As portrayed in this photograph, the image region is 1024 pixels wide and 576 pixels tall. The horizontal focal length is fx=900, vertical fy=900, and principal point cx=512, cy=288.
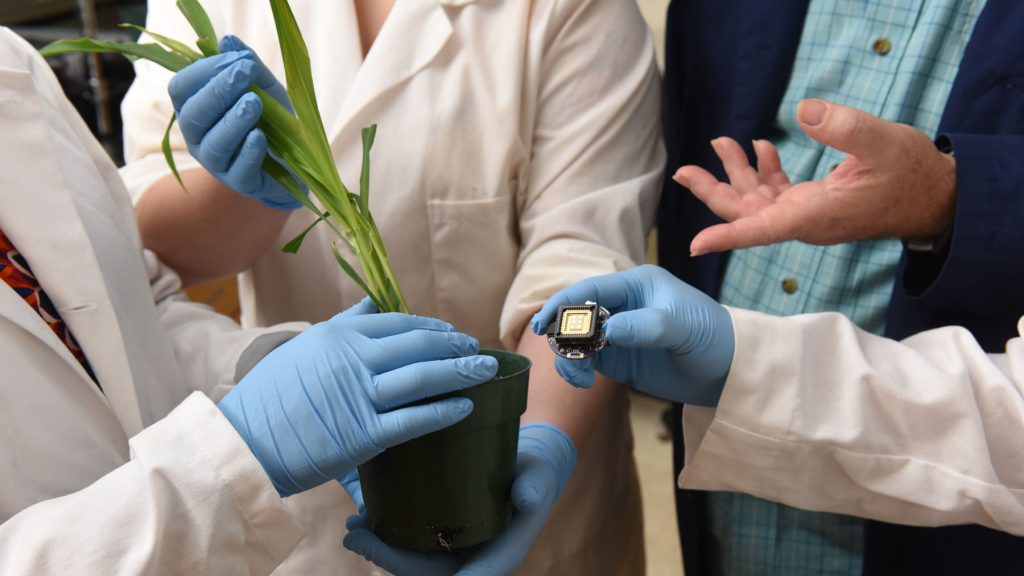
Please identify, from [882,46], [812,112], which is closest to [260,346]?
[812,112]

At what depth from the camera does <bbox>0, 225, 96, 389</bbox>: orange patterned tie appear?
85 cm

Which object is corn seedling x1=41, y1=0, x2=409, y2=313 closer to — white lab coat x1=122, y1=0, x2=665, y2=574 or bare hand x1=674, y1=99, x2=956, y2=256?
white lab coat x1=122, y1=0, x2=665, y2=574

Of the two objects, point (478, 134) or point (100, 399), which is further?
point (478, 134)

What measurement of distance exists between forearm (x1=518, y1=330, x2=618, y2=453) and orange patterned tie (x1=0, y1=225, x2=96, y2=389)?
1.63ft

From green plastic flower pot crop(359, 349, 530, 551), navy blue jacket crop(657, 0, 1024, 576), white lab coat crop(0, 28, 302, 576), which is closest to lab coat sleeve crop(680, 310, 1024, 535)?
navy blue jacket crop(657, 0, 1024, 576)

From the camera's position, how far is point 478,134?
3.97 feet

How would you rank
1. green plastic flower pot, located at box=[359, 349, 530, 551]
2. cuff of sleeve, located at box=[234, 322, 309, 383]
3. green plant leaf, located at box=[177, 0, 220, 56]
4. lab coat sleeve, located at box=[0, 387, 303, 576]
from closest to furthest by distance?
1. lab coat sleeve, located at box=[0, 387, 303, 576]
2. green plastic flower pot, located at box=[359, 349, 530, 551]
3. green plant leaf, located at box=[177, 0, 220, 56]
4. cuff of sleeve, located at box=[234, 322, 309, 383]

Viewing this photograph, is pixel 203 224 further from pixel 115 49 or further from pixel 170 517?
pixel 170 517

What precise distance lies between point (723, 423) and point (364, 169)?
18.1 inches

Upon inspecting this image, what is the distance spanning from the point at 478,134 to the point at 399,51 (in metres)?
0.15

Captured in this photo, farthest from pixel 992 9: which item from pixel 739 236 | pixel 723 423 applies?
pixel 723 423

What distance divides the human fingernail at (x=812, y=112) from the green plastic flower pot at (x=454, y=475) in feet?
1.38

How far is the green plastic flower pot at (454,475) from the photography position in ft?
2.64

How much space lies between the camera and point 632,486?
1.45m
